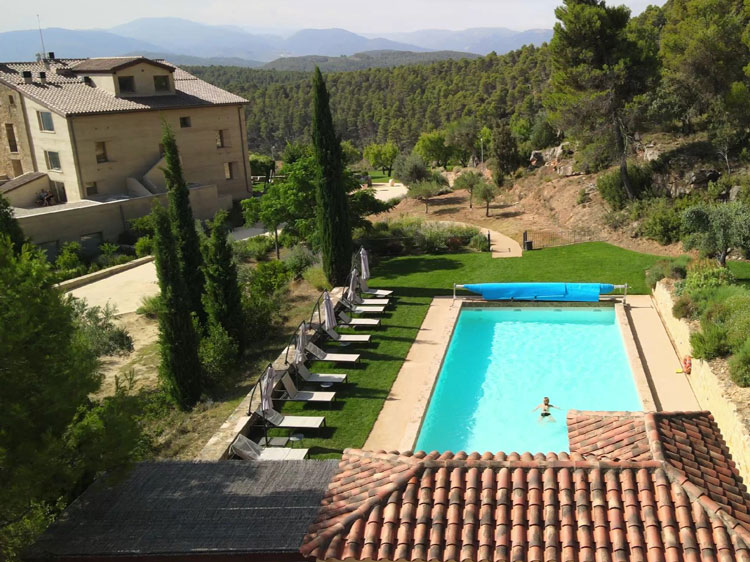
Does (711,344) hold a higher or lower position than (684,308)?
higher

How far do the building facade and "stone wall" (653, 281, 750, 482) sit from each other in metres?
26.7

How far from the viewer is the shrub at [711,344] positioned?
14.7 meters

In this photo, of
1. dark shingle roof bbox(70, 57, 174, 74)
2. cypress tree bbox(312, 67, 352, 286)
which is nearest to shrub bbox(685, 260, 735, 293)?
cypress tree bbox(312, 67, 352, 286)

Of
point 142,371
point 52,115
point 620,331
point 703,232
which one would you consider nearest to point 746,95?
point 703,232

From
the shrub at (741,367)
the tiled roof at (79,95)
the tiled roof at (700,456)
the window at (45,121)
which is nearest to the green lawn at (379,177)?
the tiled roof at (79,95)

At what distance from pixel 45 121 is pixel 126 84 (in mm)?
4907

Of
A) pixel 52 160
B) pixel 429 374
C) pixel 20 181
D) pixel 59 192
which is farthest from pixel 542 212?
pixel 20 181

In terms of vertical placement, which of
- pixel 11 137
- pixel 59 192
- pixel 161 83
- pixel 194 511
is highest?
pixel 161 83

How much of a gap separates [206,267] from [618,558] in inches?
544

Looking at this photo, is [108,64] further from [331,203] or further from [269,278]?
[331,203]

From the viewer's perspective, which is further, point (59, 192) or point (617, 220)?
point (59, 192)

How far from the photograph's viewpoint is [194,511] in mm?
8047

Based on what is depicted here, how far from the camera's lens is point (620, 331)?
18.9 m

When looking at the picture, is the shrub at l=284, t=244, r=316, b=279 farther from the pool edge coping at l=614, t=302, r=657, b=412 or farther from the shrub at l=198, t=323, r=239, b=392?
the pool edge coping at l=614, t=302, r=657, b=412
